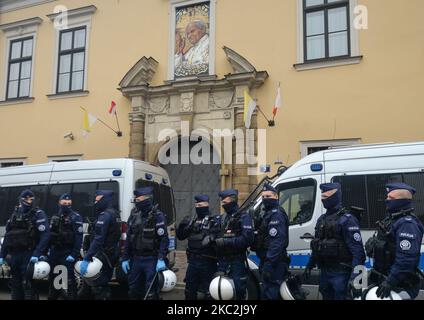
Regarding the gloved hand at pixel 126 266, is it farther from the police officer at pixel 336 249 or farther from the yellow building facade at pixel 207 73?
the yellow building facade at pixel 207 73

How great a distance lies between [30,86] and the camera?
1394cm

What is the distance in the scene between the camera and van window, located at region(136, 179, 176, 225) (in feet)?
26.6

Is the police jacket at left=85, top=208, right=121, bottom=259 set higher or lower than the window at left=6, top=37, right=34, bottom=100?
lower

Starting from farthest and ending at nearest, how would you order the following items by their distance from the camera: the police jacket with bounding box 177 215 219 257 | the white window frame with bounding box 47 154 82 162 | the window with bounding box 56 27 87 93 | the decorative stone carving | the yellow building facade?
the window with bounding box 56 27 87 93
the white window frame with bounding box 47 154 82 162
the decorative stone carving
the yellow building facade
the police jacket with bounding box 177 215 219 257

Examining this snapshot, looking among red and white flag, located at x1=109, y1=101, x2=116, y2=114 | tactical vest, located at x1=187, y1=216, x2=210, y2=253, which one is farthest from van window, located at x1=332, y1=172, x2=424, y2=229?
red and white flag, located at x1=109, y1=101, x2=116, y2=114

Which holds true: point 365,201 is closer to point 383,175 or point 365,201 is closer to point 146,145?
point 383,175

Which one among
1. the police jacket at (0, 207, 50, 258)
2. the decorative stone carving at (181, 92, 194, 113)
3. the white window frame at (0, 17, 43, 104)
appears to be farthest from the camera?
the white window frame at (0, 17, 43, 104)

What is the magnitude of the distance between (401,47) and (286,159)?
3.57 metres

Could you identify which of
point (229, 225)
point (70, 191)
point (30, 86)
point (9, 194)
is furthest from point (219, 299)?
point (30, 86)

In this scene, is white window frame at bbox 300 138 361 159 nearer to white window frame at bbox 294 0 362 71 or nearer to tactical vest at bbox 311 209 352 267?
white window frame at bbox 294 0 362 71

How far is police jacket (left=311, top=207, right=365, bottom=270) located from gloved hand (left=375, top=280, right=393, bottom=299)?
1.90ft

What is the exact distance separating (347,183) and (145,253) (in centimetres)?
289

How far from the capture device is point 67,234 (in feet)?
21.6

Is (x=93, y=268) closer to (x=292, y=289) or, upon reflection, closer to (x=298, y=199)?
(x=292, y=289)
